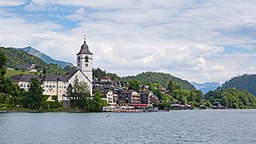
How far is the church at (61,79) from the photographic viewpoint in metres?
131

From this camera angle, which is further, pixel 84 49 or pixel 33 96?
pixel 84 49

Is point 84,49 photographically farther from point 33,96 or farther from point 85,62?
point 33,96

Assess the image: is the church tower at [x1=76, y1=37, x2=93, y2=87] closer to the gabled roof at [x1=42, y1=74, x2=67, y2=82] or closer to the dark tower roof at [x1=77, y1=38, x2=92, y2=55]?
the dark tower roof at [x1=77, y1=38, x2=92, y2=55]

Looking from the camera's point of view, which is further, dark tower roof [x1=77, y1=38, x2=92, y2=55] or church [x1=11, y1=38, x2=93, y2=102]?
dark tower roof [x1=77, y1=38, x2=92, y2=55]

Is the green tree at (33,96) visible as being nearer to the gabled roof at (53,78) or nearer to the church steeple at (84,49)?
the gabled roof at (53,78)

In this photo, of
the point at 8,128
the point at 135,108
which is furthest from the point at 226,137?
the point at 135,108

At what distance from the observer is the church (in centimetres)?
13062

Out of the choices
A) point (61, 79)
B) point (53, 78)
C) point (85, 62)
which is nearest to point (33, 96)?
point (53, 78)

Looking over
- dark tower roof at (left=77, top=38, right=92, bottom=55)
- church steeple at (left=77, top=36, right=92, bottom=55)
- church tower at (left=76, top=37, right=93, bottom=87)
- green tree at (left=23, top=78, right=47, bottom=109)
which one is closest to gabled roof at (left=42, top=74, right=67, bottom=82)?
church tower at (left=76, top=37, right=93, bottom=87)

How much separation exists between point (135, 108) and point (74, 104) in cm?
4222

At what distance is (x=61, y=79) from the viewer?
13425cm

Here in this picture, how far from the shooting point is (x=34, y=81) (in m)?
111

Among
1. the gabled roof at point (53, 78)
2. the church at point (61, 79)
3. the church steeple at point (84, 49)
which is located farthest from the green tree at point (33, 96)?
the church steeple at point (84, 49)

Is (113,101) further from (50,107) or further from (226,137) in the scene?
(226,137)
